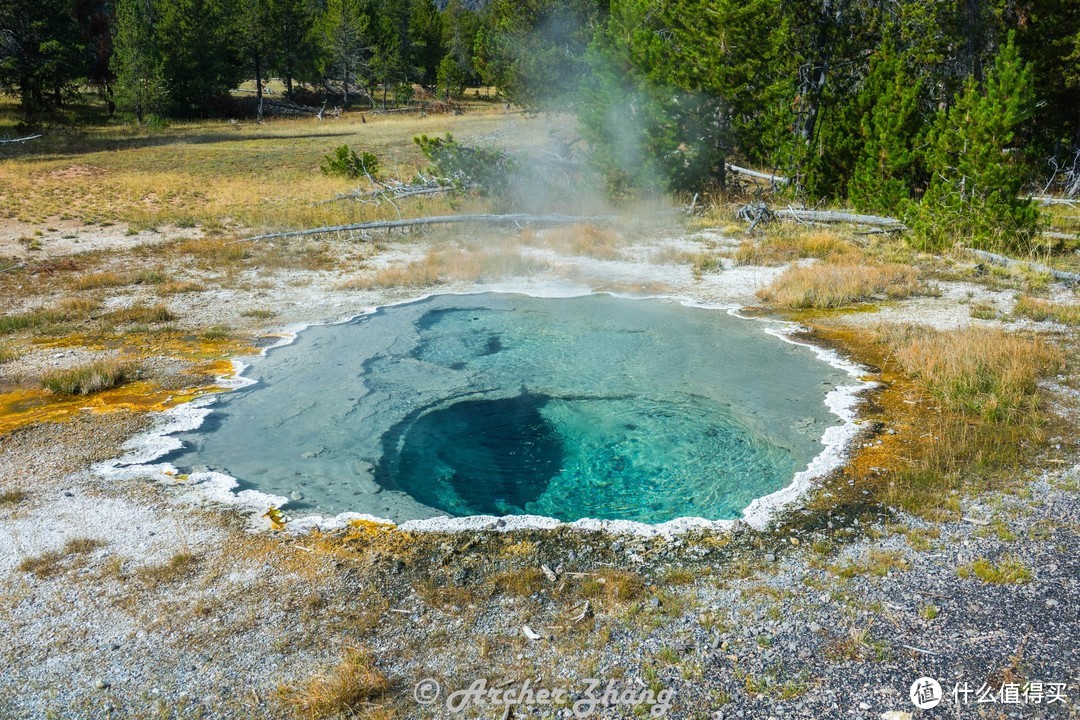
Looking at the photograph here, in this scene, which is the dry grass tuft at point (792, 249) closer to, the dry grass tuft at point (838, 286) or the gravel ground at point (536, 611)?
the dry grass tuft at point (838, 286)

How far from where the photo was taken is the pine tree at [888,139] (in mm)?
14398

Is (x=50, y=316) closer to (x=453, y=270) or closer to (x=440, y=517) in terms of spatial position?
(x=453, y=270)

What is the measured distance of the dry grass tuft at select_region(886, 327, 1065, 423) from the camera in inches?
278

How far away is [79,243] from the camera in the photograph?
53.3ft

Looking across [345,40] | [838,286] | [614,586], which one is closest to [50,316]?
[614,586]

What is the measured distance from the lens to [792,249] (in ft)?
45.9

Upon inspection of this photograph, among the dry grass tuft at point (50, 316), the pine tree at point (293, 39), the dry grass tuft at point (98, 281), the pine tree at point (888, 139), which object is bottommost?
the dry grass tuft at point (50, 316)

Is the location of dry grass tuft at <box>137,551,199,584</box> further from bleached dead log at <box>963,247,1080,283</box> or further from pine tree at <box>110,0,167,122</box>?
pine tree at <box>110,0,167,122</box>

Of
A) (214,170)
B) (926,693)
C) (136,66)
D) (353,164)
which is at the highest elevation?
(136,66)

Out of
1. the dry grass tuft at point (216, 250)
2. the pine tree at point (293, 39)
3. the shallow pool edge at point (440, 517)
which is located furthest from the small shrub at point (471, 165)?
the pine tree at point (293, 39)

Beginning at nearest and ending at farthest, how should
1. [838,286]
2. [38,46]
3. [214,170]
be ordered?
[838,286], [214,170], [38,46]

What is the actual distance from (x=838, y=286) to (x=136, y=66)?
3687 cm

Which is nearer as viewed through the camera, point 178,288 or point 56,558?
point 56,558

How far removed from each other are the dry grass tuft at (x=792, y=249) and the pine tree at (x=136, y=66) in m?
33.4
